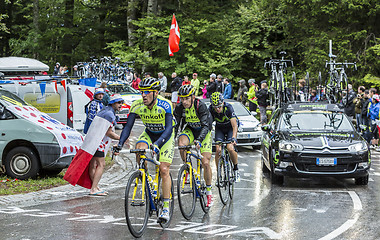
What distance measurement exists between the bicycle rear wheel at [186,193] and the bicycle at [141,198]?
25.4 inches

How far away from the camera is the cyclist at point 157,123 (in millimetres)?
8617

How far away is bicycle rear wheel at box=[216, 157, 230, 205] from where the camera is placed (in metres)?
10.8

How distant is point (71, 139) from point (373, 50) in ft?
68.6

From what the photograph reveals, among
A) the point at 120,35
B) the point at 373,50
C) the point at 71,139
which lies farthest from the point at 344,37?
the point at 71,139

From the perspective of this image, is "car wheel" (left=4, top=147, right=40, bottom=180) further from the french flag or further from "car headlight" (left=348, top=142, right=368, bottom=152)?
"car headlight" (left=348, top=142, right=368, bottom=152)

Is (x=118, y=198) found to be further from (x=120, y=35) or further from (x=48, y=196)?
(x=120, y=35)

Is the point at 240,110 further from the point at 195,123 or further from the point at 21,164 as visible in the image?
the point at 195,123

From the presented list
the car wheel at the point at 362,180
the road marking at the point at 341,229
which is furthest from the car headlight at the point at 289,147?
the road marking at the point at 341,229

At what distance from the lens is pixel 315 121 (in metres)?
14.4

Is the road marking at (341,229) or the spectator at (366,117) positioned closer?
the road marking at (341,229)

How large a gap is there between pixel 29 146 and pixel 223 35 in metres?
26.0

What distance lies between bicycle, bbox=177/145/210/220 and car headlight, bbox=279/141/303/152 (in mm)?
3477

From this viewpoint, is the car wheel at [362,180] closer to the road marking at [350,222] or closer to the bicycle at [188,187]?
the road marking at [350,222]

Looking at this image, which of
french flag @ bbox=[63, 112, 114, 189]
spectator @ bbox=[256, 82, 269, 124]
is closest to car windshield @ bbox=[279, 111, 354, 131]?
french flag @ bbox=[63, 112, 114, 189]
